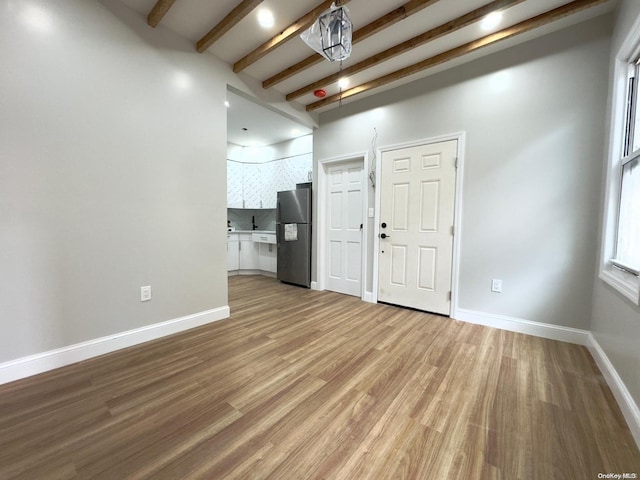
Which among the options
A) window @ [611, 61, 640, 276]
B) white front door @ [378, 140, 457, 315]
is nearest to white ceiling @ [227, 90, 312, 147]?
white front door @ [378, 140, 457, 315]

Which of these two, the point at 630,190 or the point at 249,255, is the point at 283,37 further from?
the point at 249,255

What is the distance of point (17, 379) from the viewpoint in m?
1.69

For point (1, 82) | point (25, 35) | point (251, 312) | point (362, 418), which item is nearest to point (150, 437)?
point (362, 418)

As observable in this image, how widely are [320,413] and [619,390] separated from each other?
175cm

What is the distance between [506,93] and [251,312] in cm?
351

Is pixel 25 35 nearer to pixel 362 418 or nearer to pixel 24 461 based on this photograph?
pixel 24 461

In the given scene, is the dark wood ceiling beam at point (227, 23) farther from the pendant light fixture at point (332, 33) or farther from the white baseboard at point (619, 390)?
the white baseboard at point (619, 390)

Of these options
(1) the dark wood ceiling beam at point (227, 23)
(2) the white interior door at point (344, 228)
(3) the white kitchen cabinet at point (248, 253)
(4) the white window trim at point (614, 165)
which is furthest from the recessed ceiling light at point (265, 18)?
(3) the white kitchen cabinet at point (248, 253)

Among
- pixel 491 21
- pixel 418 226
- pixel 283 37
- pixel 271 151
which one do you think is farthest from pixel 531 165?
pixel 271 151

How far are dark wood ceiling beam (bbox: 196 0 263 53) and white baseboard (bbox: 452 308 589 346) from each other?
3394 mm

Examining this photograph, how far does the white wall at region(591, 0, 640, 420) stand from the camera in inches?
53.8

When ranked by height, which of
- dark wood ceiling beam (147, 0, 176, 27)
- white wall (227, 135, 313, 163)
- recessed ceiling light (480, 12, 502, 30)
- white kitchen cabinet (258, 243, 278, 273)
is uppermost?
recessed ceiling light (480, 12, 502, 30)

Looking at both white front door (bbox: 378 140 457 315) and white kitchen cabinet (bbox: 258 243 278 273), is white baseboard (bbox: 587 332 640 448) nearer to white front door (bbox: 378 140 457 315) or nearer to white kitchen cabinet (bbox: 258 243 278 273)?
white front door (bbox: 378 140 457 315)

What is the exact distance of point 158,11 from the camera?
203 centimetres
